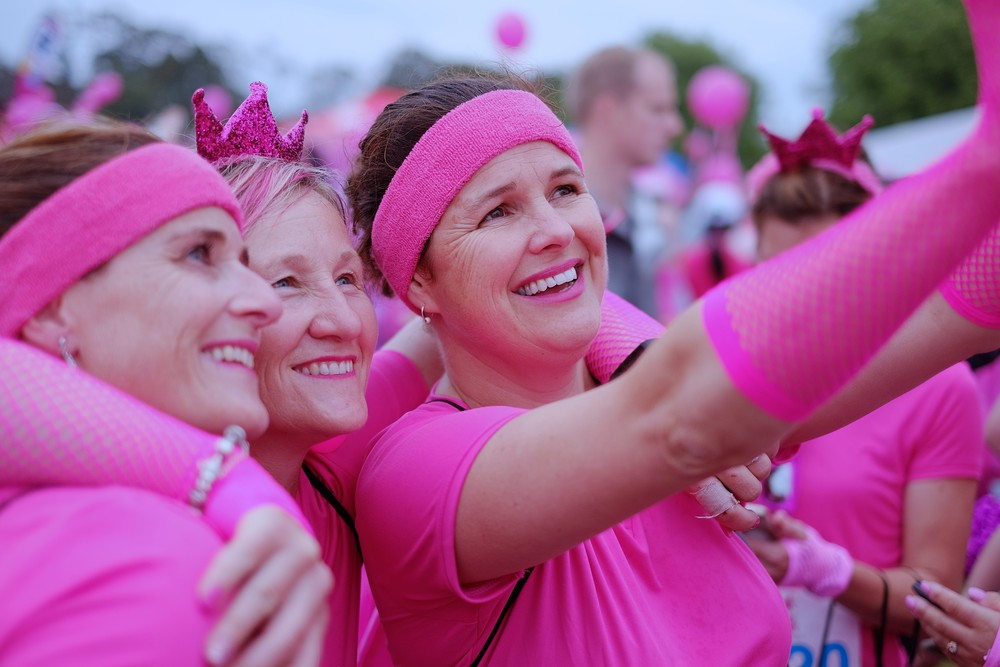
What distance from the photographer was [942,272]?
1.29m

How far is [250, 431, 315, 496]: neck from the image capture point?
2158 millimetres

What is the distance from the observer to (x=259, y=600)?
1.25 metres

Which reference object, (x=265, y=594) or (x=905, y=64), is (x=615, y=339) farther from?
(x=905, y=64)

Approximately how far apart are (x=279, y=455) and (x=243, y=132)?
2.90ft

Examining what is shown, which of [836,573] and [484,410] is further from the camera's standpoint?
[836,573]

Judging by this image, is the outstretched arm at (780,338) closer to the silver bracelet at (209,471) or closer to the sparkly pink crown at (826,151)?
the silver bracelet at (209,471)

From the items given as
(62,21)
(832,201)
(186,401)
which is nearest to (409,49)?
(62,21)

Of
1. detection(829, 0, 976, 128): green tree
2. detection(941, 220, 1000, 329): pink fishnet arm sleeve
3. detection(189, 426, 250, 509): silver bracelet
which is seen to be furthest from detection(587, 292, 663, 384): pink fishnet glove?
detection(829, 0, 976, 128): green tree

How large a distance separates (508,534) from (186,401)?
646 millimetres

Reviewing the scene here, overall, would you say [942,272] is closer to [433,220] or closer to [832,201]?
[433,220]

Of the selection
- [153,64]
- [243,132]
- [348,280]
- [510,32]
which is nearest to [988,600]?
[348,280]

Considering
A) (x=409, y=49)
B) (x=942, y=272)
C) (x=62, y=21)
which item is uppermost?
(x=942, y=272)

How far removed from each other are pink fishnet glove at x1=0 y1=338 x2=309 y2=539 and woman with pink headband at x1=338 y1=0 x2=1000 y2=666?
→ 1.58 ft

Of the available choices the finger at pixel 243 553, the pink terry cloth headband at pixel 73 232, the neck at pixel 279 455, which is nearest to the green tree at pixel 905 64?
the neck at pixel 279 455
